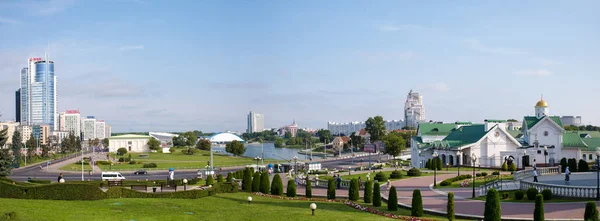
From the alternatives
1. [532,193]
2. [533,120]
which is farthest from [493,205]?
[533,120]

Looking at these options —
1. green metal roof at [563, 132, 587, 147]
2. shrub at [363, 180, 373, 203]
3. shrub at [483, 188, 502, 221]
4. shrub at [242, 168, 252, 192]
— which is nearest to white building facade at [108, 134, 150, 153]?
green metal roof at [563, 132, 587, 147]

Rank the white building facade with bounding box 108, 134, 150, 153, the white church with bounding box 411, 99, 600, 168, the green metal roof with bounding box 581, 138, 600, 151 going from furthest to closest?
the white building facade with bounding box 108, 134, 150, 153, the green metal roof with bounding box 581, 138, 600, 151, the white church with bounding box 411, 99, 600, 168

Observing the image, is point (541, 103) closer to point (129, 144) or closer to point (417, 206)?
point (417, 206)

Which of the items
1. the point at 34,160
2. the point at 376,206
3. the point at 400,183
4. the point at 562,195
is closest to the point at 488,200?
the point at 376,206

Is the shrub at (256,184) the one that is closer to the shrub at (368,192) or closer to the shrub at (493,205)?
the shrub at (368,192)

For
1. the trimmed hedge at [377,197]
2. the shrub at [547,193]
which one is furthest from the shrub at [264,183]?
the shrub at [547,193]

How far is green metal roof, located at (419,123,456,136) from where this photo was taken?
271 ft

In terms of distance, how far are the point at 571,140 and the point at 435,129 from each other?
21280mm

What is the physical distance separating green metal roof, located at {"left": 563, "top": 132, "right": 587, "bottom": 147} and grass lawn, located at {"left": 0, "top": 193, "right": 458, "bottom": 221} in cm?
5023

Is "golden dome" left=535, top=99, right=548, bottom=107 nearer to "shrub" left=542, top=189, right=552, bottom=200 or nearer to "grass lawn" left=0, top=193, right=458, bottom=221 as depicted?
"shrub" left=542, top=189, right=552, bottom=200

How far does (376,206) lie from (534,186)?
11.6 metres

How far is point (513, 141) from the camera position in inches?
2687

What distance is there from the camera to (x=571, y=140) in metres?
67.4

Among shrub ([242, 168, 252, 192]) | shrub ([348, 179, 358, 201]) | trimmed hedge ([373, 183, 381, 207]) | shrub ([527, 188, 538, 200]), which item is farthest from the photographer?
shrub ([242, 168, 252, 192])
